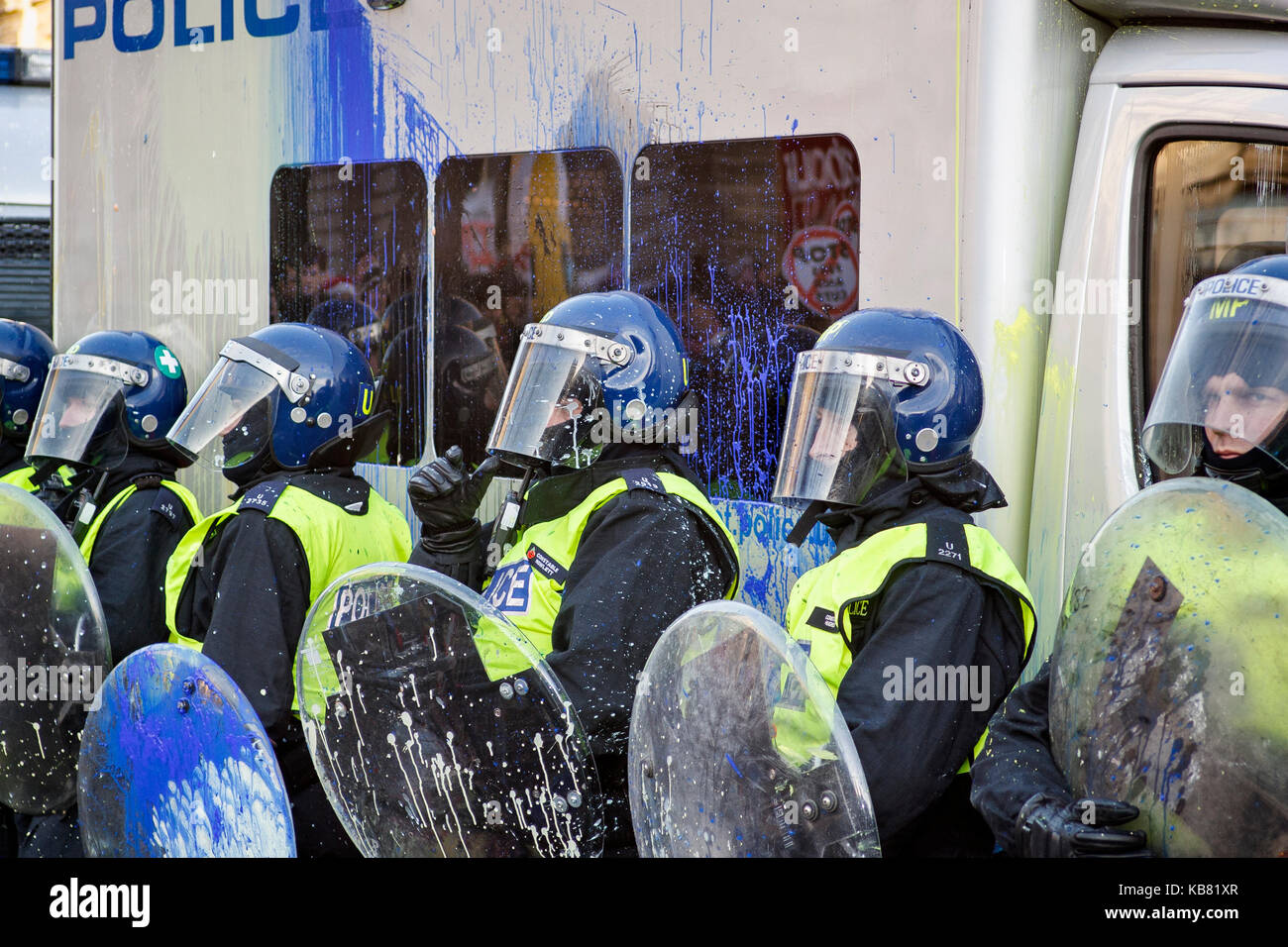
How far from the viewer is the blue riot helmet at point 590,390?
3.54 m

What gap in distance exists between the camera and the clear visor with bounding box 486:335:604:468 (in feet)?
11.6

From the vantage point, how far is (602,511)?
3.31 m

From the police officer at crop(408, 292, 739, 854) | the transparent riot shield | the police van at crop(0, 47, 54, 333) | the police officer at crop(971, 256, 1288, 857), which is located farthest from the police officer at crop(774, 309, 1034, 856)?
the police van at crop(0, 47, 54, 333)

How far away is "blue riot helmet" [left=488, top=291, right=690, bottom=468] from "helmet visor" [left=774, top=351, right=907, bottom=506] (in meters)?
0.51

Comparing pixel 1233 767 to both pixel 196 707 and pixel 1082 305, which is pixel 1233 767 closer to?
pixel 1082 305

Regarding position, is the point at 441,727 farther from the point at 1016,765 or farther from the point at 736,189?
the point at 736,189

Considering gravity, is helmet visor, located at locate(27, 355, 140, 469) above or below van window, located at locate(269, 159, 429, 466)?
below

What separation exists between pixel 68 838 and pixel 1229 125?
3.52 m

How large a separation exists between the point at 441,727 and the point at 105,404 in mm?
2421

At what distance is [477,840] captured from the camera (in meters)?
2.85

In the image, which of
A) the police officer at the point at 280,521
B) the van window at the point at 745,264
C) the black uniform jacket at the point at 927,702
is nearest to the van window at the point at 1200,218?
the van window at the point at 745,264

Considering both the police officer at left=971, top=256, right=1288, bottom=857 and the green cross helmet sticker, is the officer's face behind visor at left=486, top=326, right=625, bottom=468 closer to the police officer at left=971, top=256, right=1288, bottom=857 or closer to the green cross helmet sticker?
the police officer at left=971, top=256, right=1288, bottom=857

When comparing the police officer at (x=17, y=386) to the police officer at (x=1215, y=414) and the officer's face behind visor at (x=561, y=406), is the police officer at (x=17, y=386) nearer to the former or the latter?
the officer's face behind visor at (x=561, y=406)

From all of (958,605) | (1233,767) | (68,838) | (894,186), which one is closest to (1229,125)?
(894,186)
